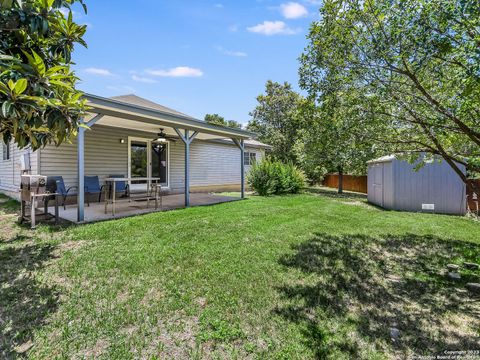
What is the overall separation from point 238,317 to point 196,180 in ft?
33.3

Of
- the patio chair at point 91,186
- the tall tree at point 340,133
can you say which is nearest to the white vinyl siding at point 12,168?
the patio chair at point 91,186

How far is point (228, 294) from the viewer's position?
282 centimetres

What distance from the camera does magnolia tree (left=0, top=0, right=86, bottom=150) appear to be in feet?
6.44

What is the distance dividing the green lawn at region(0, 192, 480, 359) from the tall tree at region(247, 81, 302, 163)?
55.6ft

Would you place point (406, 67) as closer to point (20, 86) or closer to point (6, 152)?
point (20, 86)

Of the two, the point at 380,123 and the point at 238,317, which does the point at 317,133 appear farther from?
the point at 238,317

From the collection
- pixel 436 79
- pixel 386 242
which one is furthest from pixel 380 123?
pixel 386 242

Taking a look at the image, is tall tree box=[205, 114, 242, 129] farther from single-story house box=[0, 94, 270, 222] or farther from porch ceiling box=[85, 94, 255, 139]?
porch ceiling box=[85, 94, 255, 139]

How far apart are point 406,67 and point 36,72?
14.5 ft

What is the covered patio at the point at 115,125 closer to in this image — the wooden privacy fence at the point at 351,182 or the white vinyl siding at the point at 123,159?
the white vinyl siding at the point at 123,159

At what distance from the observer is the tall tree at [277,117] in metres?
21.8

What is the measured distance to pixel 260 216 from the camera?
671cm

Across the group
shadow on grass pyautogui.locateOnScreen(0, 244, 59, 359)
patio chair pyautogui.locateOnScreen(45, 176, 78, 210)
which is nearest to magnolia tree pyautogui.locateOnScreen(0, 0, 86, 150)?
shadow on grass pyautogui.locateOnScreen(0, 244, 59, 359)

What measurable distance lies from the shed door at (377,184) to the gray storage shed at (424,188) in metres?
0.47
